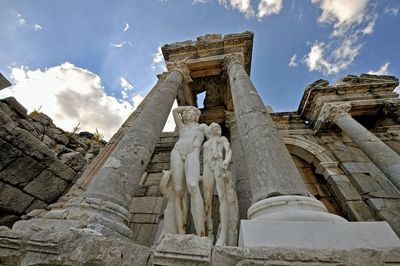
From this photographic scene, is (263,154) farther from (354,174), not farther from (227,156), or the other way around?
(354,174)

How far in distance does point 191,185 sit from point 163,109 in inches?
94.5

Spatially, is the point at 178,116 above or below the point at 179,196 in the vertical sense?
above

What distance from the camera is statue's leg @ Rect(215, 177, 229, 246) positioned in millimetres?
3043

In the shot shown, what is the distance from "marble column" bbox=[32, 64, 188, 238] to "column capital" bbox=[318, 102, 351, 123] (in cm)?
652

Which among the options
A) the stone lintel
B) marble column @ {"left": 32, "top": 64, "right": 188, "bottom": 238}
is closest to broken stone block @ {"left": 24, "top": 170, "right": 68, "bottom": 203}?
marble column @ {"left": 32, "top": 64, "right": 188, "bottom": 238}

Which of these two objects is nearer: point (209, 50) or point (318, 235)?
point (318, 235)

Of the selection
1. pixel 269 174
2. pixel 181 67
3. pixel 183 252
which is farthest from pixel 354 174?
pixel 183 252

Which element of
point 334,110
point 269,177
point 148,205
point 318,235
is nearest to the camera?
point 318,235

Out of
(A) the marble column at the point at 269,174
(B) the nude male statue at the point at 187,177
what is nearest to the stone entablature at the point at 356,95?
(A) the marble column at the point at 269,174

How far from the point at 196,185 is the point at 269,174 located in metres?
1.19

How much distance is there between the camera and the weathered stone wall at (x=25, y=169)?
17.4 feet

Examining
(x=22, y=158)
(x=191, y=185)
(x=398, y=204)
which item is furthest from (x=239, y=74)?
(x=22, y=158)

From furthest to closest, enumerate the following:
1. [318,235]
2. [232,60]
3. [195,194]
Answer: [232,60] → [195,194] → [318,235]

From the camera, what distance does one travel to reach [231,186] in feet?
11.6
